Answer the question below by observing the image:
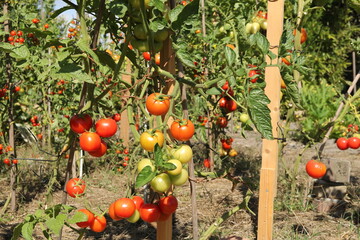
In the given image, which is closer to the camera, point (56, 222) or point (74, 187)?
point (56, 222)

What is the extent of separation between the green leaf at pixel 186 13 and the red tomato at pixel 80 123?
370 millimetres

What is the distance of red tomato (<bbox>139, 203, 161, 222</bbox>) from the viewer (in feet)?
3.72

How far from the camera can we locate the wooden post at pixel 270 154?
1.99 m

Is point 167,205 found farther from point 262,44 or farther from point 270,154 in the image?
point 270,154

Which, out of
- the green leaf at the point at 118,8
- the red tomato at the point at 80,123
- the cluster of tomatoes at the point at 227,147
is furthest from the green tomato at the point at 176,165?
the cluster of tomatoes at the point at 227,147

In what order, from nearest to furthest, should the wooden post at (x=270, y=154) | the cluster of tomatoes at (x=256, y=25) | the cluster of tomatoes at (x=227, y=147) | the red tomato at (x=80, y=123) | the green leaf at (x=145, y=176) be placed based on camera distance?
the green leaf at (x=145, y=176) < the red tomato at (x=80, y=123) < the wooden post at (x=270, y=154) < the cluster of tomatoes at (x=256, y=25) < the cluster of tomatoes at (x=227, y=147)

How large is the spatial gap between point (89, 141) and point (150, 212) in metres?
0.27

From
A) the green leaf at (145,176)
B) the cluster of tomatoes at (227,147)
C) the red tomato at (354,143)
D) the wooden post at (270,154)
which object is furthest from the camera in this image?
the cluster of tomatoes at (227,147)

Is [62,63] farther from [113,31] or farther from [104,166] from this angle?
[104,166]

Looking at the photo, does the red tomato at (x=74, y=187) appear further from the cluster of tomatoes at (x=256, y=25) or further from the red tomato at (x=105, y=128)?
the cluster of tomatoes at (x=256, y=25)

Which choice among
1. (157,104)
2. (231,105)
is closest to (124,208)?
(157,104)

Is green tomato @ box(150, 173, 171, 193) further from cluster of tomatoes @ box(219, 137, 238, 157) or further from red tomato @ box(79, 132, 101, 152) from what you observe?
cluster of tomatoes @ box(219, 137, 238, 157)

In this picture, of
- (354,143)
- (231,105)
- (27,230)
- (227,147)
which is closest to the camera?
(27,230)

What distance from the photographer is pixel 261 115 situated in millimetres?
959
